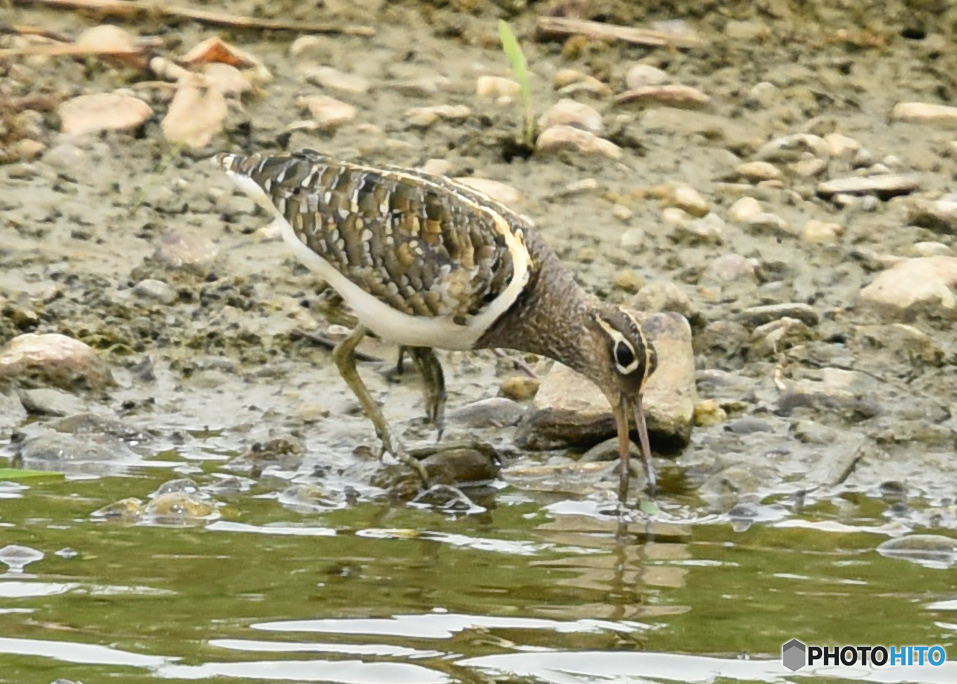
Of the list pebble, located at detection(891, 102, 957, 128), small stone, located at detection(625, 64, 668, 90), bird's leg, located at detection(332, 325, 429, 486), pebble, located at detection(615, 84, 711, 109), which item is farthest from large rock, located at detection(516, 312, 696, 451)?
pebble, located at detection(891, 102, 957, 128)

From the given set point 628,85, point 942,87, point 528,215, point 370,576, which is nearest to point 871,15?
point 942,87

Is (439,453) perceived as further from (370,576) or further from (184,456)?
(370,576)

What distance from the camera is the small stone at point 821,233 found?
8.66 meters

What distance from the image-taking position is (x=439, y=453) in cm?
652

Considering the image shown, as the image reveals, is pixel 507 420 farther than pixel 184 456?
Yes

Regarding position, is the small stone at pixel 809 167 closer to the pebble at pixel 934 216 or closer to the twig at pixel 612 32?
the pebble at pixel 934 216

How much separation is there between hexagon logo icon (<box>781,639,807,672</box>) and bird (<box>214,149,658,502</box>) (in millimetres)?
1781

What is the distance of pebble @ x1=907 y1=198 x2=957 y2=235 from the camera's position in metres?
8.70

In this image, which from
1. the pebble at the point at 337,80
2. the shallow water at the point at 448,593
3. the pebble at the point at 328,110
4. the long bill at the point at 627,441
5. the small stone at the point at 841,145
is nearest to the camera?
the shallow water at the point at 448,593

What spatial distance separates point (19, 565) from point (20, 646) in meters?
0.81

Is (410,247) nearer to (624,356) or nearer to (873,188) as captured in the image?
(624,356)

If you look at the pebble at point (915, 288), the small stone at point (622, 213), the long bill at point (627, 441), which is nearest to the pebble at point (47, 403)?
the long bill at point (627, 441)

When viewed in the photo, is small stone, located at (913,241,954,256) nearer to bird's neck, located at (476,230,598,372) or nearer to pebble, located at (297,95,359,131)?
bird's neck, located at (476,230,598,372)

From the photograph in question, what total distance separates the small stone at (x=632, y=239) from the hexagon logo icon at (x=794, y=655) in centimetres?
409
